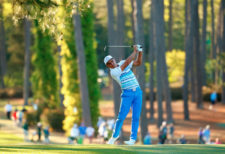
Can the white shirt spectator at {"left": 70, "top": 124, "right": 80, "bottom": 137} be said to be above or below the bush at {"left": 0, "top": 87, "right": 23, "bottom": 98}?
above

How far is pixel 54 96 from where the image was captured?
133 feet

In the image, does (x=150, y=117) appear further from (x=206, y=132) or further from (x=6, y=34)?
(x=6, y=34)

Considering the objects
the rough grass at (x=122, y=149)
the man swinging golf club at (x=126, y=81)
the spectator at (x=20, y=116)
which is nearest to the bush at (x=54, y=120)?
the spectator at (x=20, y=116)

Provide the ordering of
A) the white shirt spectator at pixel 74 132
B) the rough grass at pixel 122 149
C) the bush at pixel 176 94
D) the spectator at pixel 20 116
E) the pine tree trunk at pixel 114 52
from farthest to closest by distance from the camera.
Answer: the bush at pixel 176 94
the spectator at pixel 20 116
the pine tree trunk at pixel 114 52
the white shirt spectator at pixel 74 132
the rough grass at pixel 122 149

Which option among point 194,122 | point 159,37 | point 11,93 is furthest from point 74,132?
point 11,93

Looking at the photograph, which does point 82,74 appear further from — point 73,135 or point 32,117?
point 32,117

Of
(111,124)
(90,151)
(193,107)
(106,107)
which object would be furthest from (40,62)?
(90,151)

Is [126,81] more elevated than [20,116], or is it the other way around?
[126,81]

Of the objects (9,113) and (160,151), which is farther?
(9,113)

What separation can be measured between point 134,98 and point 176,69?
1715 inches

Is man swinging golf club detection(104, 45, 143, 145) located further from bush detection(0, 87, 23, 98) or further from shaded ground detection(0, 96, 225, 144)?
bush detection(0, 87, 23, 98)

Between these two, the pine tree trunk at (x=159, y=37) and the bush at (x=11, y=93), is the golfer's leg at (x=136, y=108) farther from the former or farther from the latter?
the bush at (x=11, y=93)

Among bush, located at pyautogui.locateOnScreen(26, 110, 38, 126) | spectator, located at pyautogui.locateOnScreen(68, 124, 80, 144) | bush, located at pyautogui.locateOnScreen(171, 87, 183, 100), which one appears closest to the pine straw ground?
bush, located at pyautogui.locateOnScreen(171, 87, 183, 100)

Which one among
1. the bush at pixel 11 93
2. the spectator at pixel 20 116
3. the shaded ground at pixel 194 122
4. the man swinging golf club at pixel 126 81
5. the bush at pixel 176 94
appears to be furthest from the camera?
the bush at pixel 11 93
